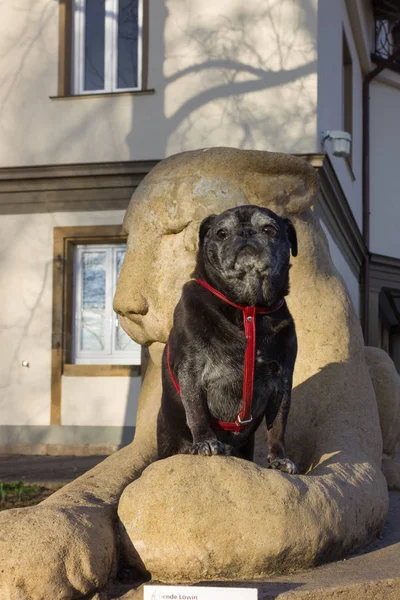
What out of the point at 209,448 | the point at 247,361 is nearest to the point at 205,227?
the point at 247,361

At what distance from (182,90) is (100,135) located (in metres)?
1.36

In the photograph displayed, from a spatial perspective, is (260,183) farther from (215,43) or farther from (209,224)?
(215,43)

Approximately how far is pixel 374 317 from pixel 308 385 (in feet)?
46.3

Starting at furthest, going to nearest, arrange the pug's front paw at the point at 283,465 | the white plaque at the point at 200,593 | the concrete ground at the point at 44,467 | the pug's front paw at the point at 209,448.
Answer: the concrete ground at the point at 44,467, the pug's front paw at the point at 283,465, the pug's front paw at the point at 209,448, the white plaque at the point at 200,593

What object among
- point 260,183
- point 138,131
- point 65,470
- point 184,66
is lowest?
point 65,470

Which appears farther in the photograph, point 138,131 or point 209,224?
point 138,131

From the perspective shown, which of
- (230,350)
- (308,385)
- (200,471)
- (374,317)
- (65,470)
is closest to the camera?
(200,471)

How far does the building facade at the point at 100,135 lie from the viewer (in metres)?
13.5

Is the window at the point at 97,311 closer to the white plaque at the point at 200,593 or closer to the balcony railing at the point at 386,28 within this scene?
the balcony railing at the point at 386,28

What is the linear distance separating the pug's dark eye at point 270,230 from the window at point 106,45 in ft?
36.3

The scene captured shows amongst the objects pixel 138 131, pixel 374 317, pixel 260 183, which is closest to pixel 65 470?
pixel 138 131

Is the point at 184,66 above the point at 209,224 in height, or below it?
above

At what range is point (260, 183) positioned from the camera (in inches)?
197

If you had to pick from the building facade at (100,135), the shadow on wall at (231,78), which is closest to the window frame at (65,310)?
the building facade at (100,135)
